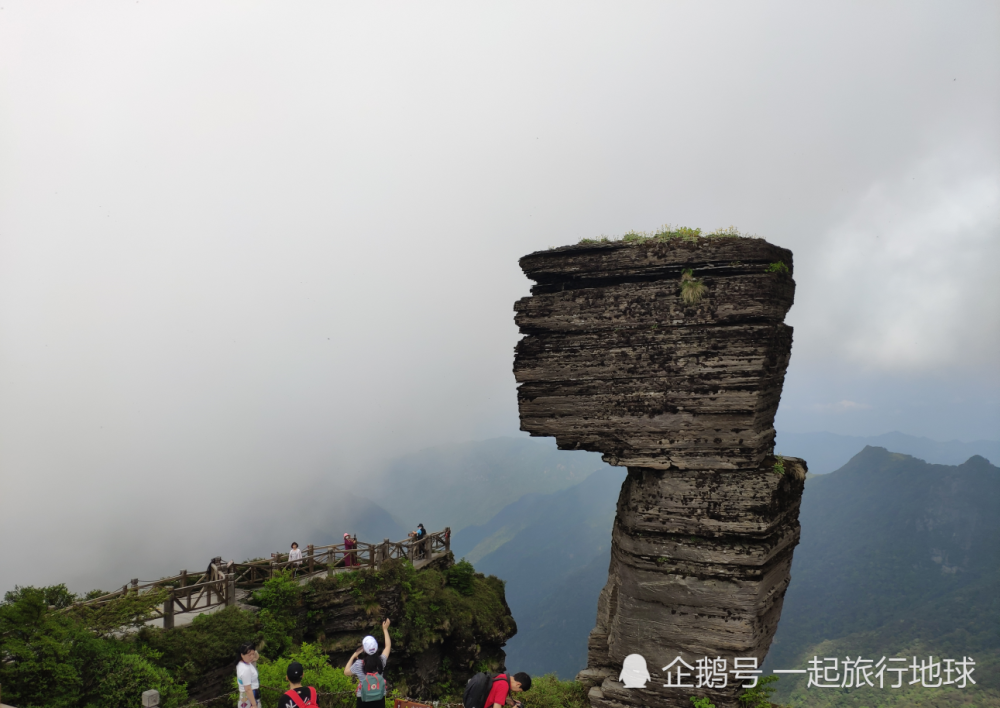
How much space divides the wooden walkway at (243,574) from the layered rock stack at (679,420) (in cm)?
963

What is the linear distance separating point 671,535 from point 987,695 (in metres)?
47.9

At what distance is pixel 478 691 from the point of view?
6633mm

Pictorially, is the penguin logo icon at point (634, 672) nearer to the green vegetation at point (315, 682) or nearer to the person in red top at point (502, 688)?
the person in red top at point (502, 688)

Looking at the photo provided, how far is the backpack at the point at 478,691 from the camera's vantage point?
21.7 feet

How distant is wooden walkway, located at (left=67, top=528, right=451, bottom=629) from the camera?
1333cm

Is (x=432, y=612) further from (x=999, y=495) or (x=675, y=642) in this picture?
(x=999, y=495)

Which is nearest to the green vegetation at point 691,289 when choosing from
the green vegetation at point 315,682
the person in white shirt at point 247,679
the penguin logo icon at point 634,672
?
the penguin logo icon at point 634,672

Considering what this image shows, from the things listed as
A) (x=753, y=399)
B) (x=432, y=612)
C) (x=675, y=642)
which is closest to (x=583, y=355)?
(x=753, y=399)

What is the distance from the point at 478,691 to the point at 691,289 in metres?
7.71

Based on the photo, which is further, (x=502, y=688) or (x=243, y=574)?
(x=243, y=574)

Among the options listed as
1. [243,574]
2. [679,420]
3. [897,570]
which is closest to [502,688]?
[679,420]

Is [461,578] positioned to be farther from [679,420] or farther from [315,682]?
[679,420]

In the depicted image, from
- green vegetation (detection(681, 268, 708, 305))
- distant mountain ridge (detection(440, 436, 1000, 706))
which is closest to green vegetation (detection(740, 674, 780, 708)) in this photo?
green vegetation (detection(681, 268, 708, 305))

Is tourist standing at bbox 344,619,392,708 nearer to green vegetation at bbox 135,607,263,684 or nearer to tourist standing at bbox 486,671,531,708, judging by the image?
tourist standing at bbox 486,671,531,708
